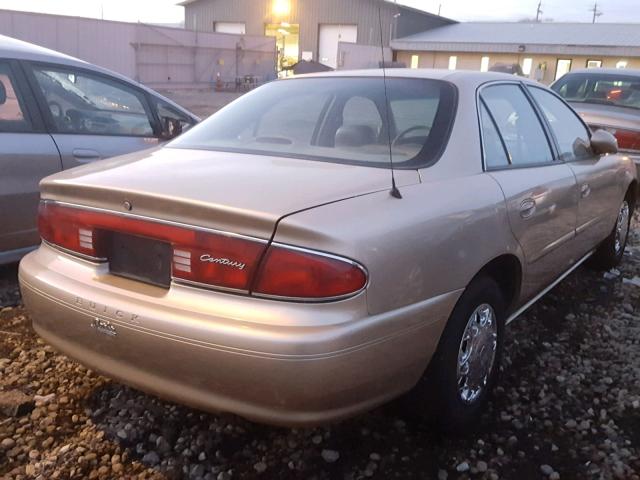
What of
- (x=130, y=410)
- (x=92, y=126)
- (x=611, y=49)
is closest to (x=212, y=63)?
(x=611, y=49)

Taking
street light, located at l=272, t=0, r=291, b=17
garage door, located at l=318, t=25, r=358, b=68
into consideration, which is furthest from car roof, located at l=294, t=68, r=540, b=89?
street light, located at l=272, t=0, r=291, b=17

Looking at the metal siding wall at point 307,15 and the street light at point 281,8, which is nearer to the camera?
the metal siding wall at point 307,15

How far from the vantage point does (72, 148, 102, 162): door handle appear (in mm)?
4402

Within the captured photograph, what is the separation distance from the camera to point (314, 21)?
145ft

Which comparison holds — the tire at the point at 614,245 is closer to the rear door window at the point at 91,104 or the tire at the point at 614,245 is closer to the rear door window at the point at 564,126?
the rear door window at the point at 564,126

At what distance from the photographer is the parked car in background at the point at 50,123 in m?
4.14

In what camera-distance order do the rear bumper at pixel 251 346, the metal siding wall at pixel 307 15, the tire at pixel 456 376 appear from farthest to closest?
1. the metal siding wall at pixel 307 15
2. the tire at pixel 456 376
3. the rear bumper at pixel 251 346

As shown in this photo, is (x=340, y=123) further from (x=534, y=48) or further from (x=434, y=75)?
(x=534, y=48)

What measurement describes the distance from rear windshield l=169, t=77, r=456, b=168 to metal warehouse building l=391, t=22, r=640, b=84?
1425 inches

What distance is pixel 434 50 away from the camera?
4019 cm

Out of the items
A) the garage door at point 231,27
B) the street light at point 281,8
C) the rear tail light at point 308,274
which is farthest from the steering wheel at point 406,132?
the garage door at point 231,27

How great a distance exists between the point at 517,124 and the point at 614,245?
2212mm

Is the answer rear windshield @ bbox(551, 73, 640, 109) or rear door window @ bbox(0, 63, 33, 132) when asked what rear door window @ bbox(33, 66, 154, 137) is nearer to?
rear door window @ bbox(0, 63, 33, 132)

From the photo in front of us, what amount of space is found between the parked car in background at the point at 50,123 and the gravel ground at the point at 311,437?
1009 millimetres
